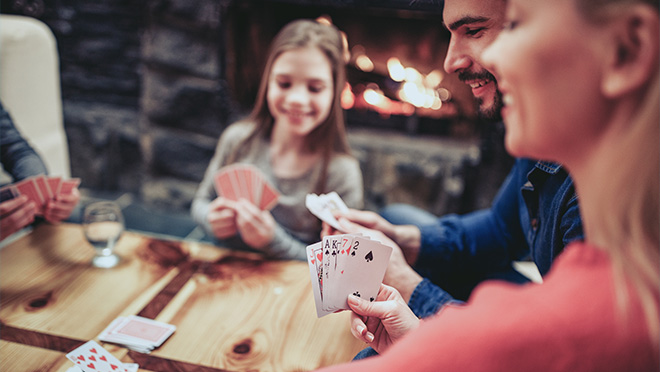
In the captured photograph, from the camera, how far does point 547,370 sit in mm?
534

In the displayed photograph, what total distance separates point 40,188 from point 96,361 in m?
0.64

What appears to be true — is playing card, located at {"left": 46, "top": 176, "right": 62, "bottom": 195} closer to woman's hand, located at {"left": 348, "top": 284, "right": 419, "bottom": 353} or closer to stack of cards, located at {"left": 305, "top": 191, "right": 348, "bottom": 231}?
stack of cards, located at {"left": 305, "top": 191, "right": 348, "bottom": 231}

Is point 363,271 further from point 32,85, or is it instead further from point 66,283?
point 32,85

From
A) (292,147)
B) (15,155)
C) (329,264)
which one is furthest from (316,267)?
A: (15,155)

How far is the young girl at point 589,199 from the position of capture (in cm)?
51

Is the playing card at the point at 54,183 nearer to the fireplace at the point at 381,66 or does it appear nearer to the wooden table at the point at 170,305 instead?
the wooden table at the point at 170,305

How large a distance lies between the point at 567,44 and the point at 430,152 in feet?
7.28

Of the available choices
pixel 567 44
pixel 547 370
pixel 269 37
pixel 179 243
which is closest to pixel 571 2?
pixel 567 44

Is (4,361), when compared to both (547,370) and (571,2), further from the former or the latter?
(571,2)

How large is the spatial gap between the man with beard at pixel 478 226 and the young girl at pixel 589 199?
44 cm

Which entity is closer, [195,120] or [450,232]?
[450,232]

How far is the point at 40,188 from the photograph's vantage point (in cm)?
134

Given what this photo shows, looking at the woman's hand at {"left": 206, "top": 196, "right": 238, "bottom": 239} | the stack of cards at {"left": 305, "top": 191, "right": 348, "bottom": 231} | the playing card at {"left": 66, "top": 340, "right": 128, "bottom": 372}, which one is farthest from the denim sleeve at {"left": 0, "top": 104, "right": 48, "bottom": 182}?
the stack of cards at {"left": 305, "top": 191, "right": 348, "bottom": 231}

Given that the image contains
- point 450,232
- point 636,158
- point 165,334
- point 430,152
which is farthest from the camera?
point 430,152
